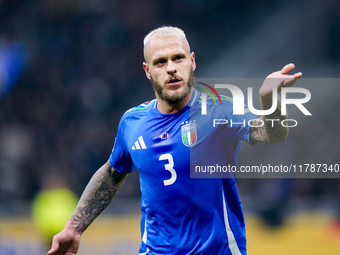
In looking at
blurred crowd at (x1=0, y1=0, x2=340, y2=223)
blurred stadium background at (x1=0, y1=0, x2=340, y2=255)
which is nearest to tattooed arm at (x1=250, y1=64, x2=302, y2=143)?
blurred stadium background at (x1=0, y1=0, x2=340, y2=255)

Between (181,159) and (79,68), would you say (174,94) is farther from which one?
(79,68)

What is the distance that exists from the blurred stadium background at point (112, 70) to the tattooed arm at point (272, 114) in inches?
292

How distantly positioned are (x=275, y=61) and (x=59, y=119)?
586 centimetres

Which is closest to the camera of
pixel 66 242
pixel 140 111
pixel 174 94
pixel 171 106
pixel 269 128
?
pixel 269 128

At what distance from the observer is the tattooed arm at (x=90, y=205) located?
3971 mm

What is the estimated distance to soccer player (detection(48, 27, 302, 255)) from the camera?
350 cm

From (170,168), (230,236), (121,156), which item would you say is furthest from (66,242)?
(230,236)

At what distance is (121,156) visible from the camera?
163 inches

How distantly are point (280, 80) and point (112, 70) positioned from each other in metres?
12.1

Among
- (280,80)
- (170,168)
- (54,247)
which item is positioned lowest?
(54,247)

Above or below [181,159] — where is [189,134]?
above

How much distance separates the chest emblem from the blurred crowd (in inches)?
370

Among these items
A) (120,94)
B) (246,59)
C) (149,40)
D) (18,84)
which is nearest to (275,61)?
(246,59)

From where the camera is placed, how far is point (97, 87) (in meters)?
14.4
